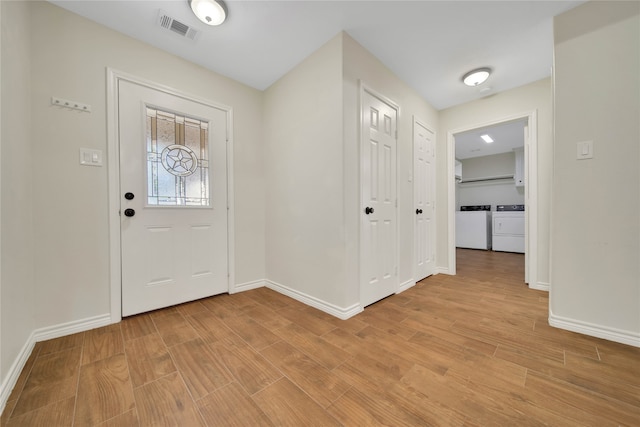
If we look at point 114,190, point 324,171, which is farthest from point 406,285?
point 114,190

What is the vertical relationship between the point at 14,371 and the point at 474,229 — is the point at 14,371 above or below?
below

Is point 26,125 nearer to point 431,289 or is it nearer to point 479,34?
point 479,34

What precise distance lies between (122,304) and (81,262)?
0.45m

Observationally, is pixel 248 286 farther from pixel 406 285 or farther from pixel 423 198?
pixel 423 198

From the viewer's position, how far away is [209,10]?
1722mm

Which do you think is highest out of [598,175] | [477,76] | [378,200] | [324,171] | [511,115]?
[477,76]

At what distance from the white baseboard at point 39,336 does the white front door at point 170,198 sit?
0.20m

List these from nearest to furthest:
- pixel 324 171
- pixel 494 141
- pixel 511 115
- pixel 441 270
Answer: pixel 324 171 → pixel 511 115 → pixel 441 270 → pixel 494 141

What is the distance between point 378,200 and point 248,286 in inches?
70.2

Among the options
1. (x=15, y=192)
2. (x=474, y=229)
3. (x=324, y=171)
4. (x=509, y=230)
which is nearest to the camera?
(x=15, y=192)

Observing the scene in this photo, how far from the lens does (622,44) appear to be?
1590 millimetres

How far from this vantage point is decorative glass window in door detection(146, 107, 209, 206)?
2131 mm

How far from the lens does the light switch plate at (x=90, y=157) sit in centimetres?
178

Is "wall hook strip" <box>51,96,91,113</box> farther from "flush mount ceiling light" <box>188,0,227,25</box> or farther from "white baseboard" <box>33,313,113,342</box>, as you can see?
"white baseboard" <box>33,313,113,342</box>
